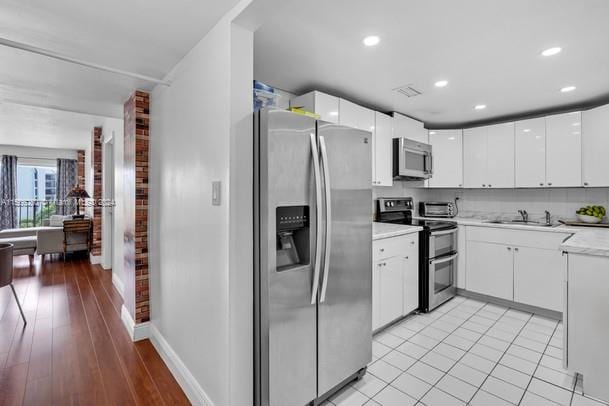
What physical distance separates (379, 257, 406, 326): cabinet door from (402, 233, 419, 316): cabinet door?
78 mm

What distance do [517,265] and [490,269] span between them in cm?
28

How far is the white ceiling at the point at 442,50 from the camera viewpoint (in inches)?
65.1

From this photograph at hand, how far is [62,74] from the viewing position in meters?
2.22

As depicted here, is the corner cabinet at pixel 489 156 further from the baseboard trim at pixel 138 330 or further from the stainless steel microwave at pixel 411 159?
the baseboard trim at pixel 138 330

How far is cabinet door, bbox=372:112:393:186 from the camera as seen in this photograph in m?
3.26

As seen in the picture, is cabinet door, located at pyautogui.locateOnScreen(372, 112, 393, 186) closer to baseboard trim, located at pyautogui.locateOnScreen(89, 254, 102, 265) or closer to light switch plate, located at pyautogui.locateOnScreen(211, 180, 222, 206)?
light switch plate, located at pyautogui.locateOnScreen(211, 180, 222, 206)

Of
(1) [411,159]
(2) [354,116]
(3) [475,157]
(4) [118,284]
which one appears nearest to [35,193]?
(4) [118,284]

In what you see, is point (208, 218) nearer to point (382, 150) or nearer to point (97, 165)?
point (382, 150)

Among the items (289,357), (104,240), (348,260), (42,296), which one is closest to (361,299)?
(348,260)

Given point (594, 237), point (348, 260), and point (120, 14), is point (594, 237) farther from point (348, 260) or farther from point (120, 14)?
point (120, 14)

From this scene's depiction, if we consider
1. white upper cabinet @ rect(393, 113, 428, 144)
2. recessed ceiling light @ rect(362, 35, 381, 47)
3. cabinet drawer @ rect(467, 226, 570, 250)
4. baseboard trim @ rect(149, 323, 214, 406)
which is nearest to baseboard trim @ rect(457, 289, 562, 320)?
cabinet drawer @ rect(467, 226, 570, 250)

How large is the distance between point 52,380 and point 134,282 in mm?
817

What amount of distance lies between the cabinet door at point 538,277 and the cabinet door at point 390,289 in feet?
4.84

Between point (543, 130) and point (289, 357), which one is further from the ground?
point (543, 130)
